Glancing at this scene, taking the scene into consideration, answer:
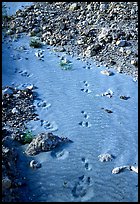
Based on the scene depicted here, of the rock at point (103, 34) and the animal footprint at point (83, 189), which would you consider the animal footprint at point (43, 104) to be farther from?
the rock at point (103, 34)

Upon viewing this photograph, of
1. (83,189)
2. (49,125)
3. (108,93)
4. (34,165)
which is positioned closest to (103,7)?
(108,93)

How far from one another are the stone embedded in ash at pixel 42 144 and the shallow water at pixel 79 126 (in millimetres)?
103

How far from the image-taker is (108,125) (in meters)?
7.03

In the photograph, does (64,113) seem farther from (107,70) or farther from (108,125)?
(107,70)

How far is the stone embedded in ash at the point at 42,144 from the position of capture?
6266mm

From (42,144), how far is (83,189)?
1152 millimetres

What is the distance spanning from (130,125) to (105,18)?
440 centimetres

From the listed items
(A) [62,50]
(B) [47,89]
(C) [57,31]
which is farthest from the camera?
(C) [57,31]

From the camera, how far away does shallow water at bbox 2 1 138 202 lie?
5.59 metres

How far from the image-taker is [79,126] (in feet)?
22.9

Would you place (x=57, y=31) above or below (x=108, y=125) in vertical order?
above

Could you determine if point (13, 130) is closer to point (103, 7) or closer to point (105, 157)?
point (105, 157)

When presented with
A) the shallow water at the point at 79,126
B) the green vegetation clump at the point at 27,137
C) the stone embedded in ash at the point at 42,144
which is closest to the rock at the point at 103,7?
the shallow water at the point at 79,126

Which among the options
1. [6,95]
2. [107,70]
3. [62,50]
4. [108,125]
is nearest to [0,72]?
[6,95]
